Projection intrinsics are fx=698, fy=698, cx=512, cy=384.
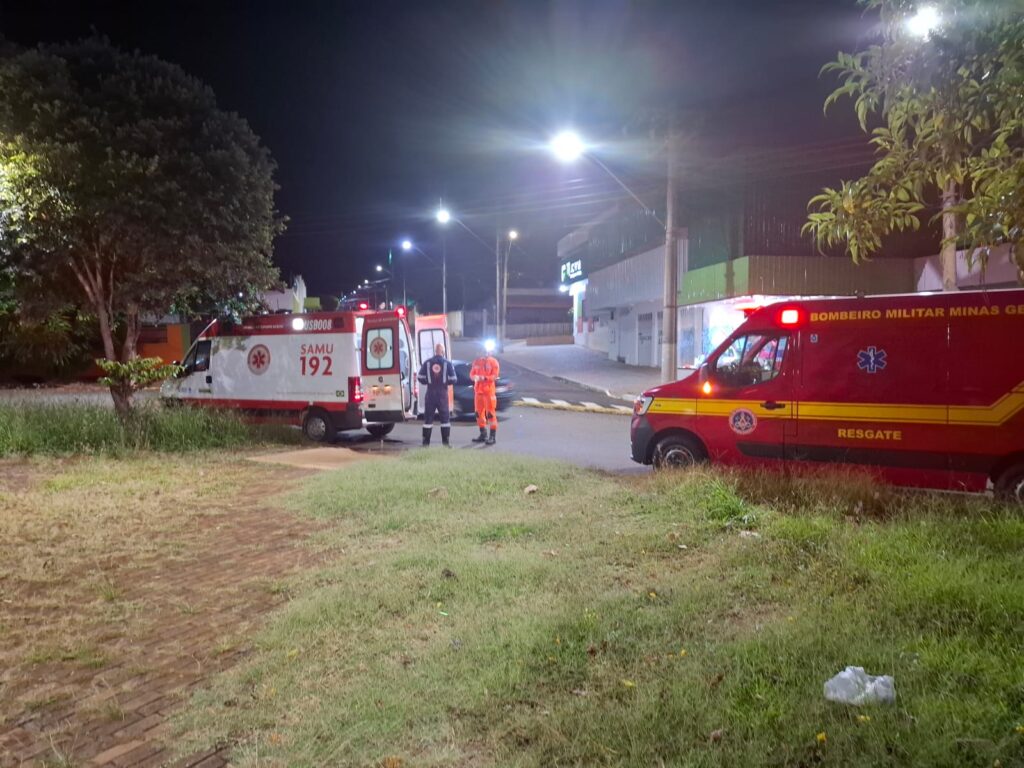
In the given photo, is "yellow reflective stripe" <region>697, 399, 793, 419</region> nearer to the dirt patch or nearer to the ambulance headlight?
the ambulance headlight

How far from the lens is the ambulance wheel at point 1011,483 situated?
643cm

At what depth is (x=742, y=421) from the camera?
7805mm

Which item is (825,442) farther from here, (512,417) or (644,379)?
(644,379)

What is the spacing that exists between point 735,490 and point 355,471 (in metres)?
4.69

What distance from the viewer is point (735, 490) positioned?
21.1ft

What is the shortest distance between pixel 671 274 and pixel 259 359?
8712mm

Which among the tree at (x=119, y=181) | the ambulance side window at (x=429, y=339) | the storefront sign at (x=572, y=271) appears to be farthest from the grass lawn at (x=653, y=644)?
the storefront sign at (x=572, y=271)

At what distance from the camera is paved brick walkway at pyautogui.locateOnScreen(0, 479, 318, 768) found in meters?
2.98

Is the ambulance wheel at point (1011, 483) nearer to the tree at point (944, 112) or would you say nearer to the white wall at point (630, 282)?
the tree at point (944, 112)

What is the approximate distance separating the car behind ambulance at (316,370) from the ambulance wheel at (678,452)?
5.69 meters

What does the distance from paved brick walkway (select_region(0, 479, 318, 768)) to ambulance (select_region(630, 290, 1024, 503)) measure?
15.9 feet

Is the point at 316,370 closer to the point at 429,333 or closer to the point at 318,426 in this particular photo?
the point at 318,426

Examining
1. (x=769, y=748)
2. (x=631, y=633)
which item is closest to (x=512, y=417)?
(x=631, y=633)

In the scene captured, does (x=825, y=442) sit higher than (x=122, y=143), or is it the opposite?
(x=122, y=143)
